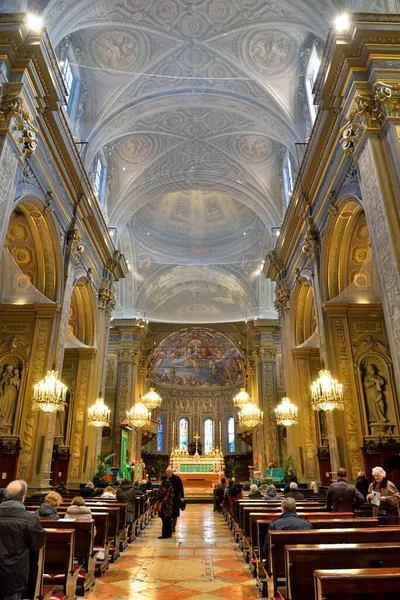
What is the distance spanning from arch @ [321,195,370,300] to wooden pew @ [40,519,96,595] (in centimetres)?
835

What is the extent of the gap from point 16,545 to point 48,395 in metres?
6.80

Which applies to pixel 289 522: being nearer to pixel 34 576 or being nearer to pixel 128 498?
pixel 34 576

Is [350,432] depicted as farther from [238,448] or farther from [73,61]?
[238,448]

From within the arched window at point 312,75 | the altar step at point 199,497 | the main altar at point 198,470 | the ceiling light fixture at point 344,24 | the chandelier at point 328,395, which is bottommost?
the altar step at point 199,497

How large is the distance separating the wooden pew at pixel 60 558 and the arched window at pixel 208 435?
3060 centimetres

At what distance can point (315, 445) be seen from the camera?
14.3 meters

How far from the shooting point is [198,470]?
25.1 metres

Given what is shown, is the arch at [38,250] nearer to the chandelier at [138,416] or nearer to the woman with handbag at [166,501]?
the woman with handbag at [166,501]

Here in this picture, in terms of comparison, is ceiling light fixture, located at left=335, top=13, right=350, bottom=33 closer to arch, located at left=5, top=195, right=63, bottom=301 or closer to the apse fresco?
arch, located at left=5, top=195, right=63, bottom=301

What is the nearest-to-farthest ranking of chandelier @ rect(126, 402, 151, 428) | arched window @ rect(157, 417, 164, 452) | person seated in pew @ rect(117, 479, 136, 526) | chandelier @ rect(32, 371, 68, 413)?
person seated in pew @ rect(117, 479, 136, 526) → chandelier @ rect(32, 371, 68, 413) → chandelier @ rect(126, 402, 151, 428) → arched window @ rect(157, 417, 164, 452)

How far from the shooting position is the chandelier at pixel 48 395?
32.3 ft

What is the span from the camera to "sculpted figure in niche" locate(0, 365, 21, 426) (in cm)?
1048

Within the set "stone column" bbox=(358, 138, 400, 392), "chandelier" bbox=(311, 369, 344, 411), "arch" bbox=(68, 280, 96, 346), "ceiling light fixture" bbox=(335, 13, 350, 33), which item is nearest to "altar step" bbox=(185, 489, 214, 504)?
"arch" bbox=(68, 280, 96, 346)

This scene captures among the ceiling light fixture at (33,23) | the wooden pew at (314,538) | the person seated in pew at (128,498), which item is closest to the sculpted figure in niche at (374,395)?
the person seated in pew at (128,498)
